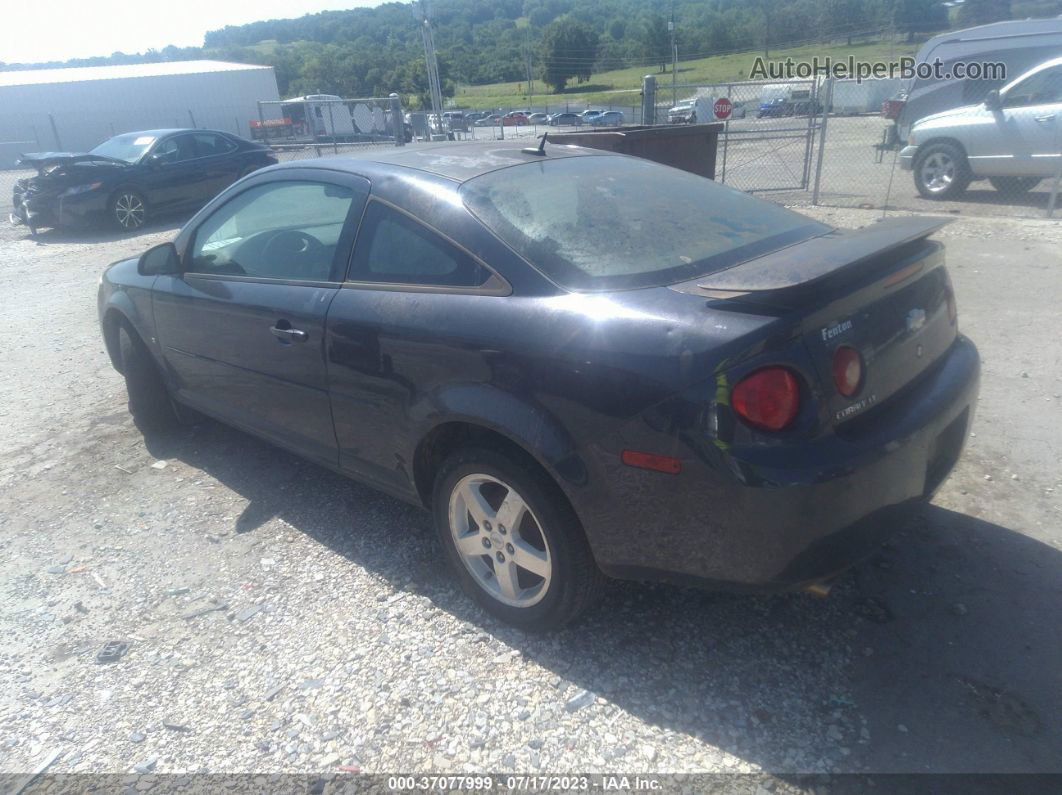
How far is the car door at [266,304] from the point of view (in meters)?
3.23

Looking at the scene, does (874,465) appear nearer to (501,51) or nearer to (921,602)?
(921,602)

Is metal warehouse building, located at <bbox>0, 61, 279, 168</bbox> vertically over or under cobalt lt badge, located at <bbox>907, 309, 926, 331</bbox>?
over

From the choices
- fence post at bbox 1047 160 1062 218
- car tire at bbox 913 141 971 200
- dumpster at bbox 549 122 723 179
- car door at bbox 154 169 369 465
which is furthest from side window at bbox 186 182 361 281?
car tire at bbox 913 141 971 200

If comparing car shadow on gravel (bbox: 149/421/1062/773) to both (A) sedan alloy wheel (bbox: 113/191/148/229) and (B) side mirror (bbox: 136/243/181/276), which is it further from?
(A) sedan alloy wheel (bbox: 113/191/148/229)

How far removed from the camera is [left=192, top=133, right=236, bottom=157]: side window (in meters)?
13.5

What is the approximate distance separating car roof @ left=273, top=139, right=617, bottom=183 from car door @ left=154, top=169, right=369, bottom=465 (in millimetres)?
94

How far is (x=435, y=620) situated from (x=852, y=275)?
1929mm

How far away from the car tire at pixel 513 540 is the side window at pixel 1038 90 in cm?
1107

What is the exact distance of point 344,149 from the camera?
20766 mm

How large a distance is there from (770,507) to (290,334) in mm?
2092

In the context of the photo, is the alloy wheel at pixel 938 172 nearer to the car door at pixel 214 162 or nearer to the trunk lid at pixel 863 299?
the trunk lid at pixel 863 299

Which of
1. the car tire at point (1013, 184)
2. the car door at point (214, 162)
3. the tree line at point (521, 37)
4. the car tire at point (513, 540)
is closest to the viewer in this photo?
the car tire at point (513, 540)

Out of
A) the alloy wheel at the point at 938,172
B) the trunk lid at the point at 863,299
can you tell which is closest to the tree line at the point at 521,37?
the alloy wheel at the point at 938,172

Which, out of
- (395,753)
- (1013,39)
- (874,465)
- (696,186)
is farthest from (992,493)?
(1013,39)
